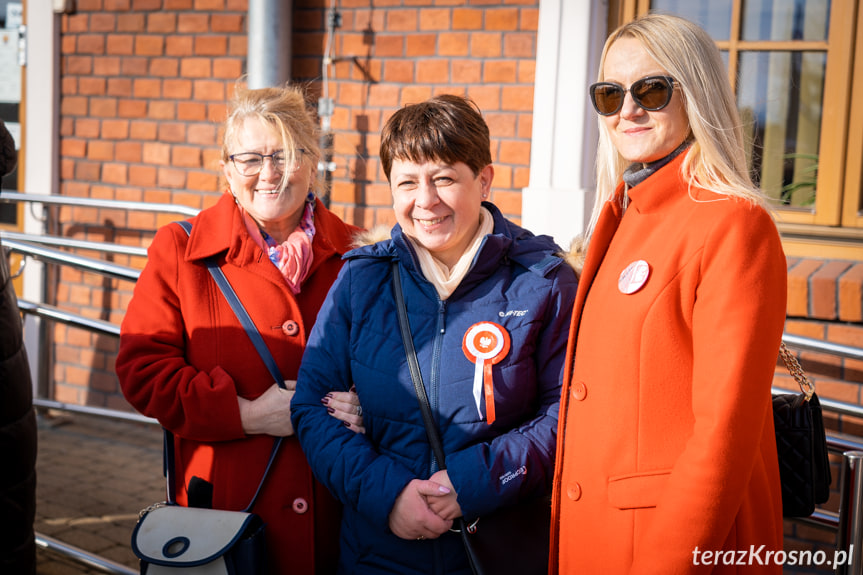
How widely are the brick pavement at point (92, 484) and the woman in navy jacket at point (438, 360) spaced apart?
6.69 feet

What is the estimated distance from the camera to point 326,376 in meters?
1.85

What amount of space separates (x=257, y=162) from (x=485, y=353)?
882mm

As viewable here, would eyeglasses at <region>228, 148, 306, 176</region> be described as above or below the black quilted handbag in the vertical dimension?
above

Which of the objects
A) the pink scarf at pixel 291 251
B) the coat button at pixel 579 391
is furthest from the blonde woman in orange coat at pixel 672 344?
the pink scarf at pixel 291 251

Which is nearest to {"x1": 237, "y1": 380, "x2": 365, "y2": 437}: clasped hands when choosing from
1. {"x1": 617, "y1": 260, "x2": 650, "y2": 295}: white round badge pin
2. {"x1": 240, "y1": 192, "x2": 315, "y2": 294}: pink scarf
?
{"x1": 240, "y1": 192, "x2": 315, "y2": 294}: pink scarf

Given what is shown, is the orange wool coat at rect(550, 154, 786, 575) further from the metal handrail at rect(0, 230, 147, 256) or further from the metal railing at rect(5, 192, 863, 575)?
the metal handrail at rect(0, 230, 147, 256)

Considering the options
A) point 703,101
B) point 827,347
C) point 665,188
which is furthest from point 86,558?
point 827,347

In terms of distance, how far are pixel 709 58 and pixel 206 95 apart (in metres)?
3.45

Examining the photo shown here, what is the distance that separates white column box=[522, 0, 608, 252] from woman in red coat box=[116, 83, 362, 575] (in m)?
1.64

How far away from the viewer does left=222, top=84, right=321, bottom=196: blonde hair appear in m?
2.17

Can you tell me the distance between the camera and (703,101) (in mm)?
1468

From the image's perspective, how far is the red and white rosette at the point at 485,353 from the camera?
1.70m

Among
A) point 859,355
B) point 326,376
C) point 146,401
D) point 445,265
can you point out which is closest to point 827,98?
point 859,355

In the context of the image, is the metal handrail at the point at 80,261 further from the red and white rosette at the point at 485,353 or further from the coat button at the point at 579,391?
the coat button at the point at 579,391
